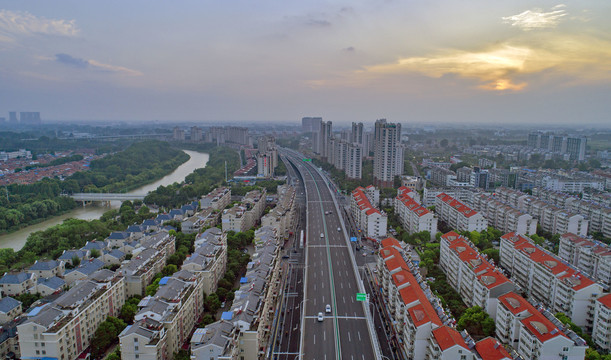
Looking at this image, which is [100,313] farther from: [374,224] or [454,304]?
[374,224]

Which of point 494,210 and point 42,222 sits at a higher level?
point 494,210

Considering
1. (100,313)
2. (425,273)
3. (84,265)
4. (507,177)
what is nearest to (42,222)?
(84,265)

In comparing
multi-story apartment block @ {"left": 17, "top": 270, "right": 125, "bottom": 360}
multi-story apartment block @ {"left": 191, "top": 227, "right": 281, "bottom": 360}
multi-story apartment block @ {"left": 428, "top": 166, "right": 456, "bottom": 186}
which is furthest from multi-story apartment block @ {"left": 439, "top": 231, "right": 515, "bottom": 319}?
multi-story apartment block @ {"left": 428, "top": 166, "right": 456, "bottom": 186}

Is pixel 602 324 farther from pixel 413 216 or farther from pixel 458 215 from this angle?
pixel 413 216

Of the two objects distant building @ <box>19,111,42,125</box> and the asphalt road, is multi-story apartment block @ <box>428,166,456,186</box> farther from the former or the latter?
distant building @ <box>19,111,42,125</box>

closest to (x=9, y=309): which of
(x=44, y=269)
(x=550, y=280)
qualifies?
(x=44, y=269)
